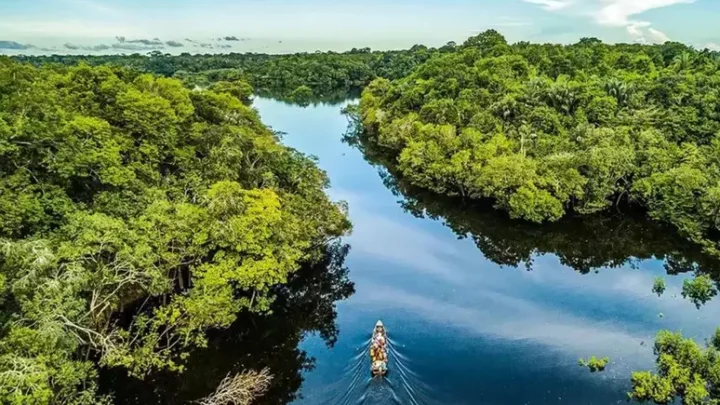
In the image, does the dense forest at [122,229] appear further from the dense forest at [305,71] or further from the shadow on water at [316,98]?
the dense forest at [305,71]

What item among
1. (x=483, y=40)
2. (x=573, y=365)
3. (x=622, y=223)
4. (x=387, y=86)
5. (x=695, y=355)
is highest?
(x=483, y=40)

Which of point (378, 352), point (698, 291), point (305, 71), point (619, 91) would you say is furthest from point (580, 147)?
point (305, 71)

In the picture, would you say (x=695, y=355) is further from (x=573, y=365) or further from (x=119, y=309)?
(x=119, y=309)

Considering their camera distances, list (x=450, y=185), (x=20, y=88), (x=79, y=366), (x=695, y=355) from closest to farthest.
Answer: (x=79, y=366) < (x=695, y=355) < (x=20, y=88) < (x=450, y=185)

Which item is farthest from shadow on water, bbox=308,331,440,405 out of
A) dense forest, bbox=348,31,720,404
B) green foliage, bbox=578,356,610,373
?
dense forest, bbox=348,31,720,404

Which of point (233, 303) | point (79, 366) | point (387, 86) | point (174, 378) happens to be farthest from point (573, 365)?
point (387, 86)

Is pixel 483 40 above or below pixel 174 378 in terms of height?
above

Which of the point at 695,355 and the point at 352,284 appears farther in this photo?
the point at 352,284
